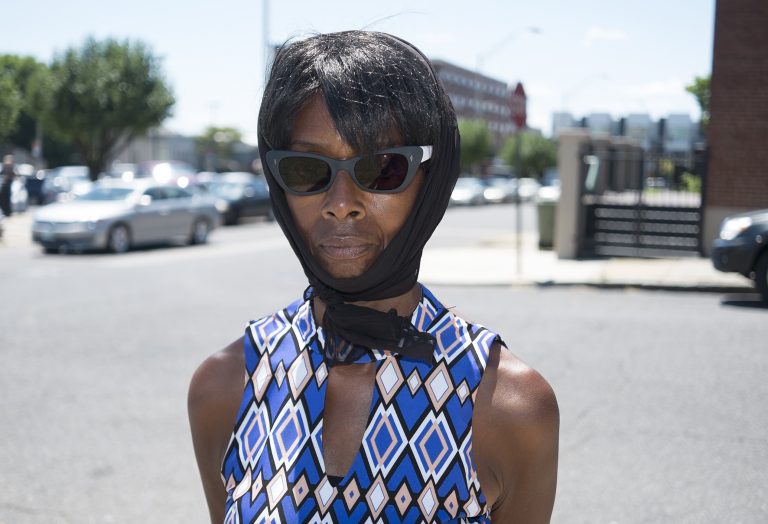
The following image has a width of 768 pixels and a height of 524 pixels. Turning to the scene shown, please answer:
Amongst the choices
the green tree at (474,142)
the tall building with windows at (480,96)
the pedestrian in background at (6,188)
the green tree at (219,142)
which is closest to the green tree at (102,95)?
the pedestrian in background at (6,188)

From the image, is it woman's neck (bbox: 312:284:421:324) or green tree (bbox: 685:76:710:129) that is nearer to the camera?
woman's neck (bbox: 312:284:421:324)

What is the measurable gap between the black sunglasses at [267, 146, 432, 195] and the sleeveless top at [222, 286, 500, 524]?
0.78 ft

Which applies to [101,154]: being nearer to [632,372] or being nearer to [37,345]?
[37,345]

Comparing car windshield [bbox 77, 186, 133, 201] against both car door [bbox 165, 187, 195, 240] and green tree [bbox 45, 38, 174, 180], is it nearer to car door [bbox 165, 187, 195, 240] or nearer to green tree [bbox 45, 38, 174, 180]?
car door [bbox 165, 187, 195, 240]

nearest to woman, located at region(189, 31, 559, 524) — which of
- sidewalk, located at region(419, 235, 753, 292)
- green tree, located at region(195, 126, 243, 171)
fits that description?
sidewalk, located at region(419, 235, 753, 292)

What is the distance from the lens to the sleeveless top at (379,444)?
1.34 metres

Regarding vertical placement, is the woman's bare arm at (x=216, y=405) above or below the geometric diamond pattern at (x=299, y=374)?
below

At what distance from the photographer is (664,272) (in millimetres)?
12938

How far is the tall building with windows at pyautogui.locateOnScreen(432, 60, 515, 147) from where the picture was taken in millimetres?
83675

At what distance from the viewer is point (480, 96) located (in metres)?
83.9

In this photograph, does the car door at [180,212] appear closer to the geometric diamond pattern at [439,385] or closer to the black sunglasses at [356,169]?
the black sunglasses at [356,169]

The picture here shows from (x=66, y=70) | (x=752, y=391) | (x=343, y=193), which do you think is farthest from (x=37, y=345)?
(x=66, y=70)

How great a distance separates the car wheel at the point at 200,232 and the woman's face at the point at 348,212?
57.3ft

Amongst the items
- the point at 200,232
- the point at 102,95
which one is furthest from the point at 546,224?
the point at 102,95
